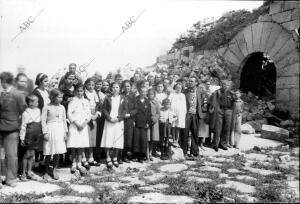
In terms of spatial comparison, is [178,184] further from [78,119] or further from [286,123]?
[286,123]

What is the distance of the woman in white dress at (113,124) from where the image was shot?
20.3ft

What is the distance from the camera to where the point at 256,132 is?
9.79 meters

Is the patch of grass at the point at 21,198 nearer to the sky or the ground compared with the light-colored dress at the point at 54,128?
nearer to the ground

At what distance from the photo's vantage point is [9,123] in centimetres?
489

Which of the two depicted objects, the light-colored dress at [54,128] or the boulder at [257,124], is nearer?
the light-colored dress at [54,128]

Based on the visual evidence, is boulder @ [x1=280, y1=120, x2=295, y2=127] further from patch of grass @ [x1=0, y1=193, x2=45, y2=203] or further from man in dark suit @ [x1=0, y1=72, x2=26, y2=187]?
patch of grass @ [x1=0, y1=193, x2=45, y2=203]

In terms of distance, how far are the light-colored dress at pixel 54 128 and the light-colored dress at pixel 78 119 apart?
0.22m

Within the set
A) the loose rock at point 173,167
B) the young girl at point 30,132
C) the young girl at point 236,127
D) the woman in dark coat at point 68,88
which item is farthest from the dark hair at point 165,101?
the young girl at point 30,132

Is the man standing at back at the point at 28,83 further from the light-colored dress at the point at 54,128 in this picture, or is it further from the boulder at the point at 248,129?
the boulder at the point at 248,129

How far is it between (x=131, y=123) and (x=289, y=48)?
18.3 ft

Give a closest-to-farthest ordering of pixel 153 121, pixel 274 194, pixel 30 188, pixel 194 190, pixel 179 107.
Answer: pixel 274 194 < pixel 194 190 < pixel 30 188 < pixel 153 121 < pixel 179 107

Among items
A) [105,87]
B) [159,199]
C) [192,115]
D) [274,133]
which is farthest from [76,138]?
[274,133]

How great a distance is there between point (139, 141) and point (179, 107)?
124cm

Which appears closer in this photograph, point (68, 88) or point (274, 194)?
point (274, 194)
